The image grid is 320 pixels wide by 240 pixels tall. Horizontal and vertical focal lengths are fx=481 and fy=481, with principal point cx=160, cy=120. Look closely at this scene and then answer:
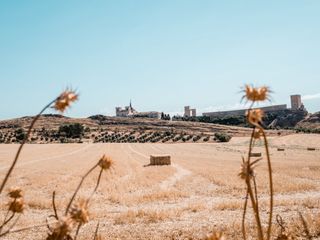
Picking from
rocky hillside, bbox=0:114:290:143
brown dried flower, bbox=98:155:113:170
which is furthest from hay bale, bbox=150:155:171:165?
rocky hillside, bbox=0:114:290:143

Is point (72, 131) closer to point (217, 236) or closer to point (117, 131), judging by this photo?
point (117, 131)

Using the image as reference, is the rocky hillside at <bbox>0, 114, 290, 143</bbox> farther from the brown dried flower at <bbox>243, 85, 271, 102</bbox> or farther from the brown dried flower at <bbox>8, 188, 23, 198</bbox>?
the brown dried flower at <bbox>243, 85, 271, 102</bbox>

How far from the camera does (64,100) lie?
4.91 ft

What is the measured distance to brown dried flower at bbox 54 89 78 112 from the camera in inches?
58.3

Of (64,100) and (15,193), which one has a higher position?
(64,100)

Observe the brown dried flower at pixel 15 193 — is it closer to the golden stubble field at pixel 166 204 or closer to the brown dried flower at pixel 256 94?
the brown dried flower at pixel 256 94

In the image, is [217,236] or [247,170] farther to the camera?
[247,170]

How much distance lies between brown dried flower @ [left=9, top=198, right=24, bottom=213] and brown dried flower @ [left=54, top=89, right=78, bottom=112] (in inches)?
26.7

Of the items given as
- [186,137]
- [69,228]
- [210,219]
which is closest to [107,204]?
[210,219]

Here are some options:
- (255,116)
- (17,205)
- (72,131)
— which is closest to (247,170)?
(255,116)

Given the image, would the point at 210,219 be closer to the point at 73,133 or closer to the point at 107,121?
the point at 73,133

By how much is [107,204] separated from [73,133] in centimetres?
11512

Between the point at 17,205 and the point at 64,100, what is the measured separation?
0.72 meters

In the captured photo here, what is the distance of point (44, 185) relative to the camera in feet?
94.1
